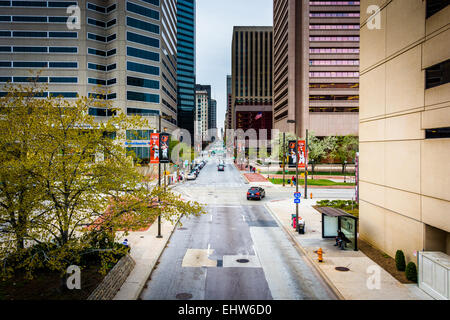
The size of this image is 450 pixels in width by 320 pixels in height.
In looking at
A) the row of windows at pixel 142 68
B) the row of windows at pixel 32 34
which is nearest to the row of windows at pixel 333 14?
the row of windows at pixel 142 68

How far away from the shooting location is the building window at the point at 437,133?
1259cm

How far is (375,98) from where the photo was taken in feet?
58.1

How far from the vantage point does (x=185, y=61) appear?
515 feet

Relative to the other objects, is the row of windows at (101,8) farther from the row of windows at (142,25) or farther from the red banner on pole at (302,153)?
the red banner on pole at (302,153)

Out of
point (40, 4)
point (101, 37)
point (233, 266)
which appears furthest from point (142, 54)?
point (233, 266)

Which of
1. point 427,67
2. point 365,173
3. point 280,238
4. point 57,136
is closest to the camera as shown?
point 57,136

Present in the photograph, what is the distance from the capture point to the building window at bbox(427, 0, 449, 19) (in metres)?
13.0

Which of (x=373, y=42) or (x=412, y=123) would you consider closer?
(x=412, y=123)

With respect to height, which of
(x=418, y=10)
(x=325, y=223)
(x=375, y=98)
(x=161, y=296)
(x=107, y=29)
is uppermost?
(x=107, y=29)

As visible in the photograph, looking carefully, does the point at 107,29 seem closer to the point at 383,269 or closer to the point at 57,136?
the point at 57,136

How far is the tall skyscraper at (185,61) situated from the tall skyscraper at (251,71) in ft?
110

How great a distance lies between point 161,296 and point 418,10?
16.5 m

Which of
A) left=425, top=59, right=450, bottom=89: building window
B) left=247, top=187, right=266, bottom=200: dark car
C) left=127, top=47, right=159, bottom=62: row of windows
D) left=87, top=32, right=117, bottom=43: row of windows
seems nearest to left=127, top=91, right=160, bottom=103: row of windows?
left=127, top=47, right=159, bottom=62: row of windows

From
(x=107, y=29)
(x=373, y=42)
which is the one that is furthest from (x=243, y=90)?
(x=373, y=42)
